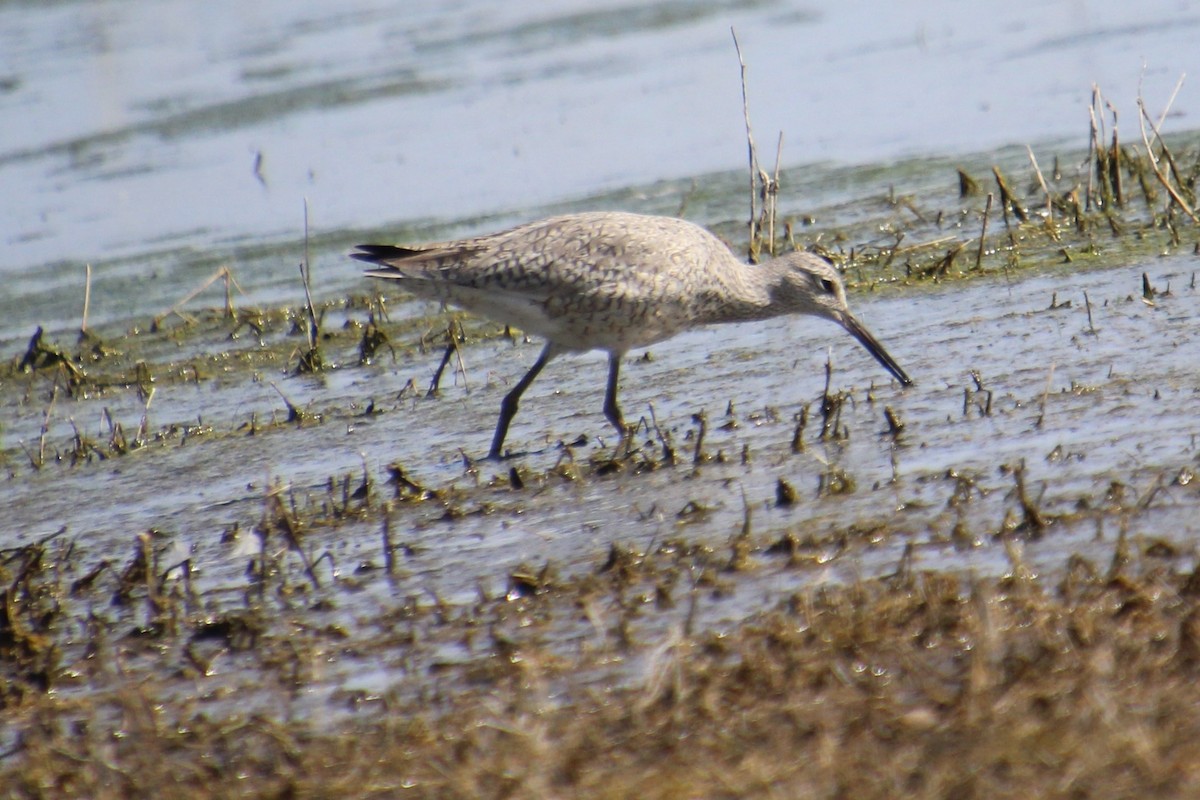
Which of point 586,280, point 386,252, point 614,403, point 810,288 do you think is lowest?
point 614,403

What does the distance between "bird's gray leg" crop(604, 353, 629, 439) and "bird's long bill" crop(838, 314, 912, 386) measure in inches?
40.0

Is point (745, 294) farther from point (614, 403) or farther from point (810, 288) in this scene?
point (614, 403)

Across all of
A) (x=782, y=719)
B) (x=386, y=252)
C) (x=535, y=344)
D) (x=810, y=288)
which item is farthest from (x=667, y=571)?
(x=535, y=344)

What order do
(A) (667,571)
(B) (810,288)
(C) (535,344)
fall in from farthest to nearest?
(C) (535,344) → (B) (810,288) → (A) (667,571)

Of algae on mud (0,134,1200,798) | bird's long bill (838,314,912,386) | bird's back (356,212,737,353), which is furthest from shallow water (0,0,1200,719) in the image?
bird's back (356,212,737,353)

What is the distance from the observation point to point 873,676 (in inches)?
155

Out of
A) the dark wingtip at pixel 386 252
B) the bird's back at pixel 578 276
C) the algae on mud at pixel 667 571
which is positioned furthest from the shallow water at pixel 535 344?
the dark wingtip at pixel 386 252

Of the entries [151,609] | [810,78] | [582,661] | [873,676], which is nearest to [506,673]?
[582,661]

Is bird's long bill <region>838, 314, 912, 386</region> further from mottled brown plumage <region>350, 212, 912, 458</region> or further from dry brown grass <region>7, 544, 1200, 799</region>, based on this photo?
dry brown grass <region>7, 544, 1200, 799</region>

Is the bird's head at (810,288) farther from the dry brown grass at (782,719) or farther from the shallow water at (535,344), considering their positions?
the dry brown grass at (782,719)

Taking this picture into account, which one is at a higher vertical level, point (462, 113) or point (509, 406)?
point (462, 113)

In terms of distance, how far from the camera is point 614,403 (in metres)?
6.82

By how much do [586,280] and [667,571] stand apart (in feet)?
6.73

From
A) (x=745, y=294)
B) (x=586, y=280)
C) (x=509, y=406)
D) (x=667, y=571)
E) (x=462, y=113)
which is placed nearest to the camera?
(x=667, y=571)
